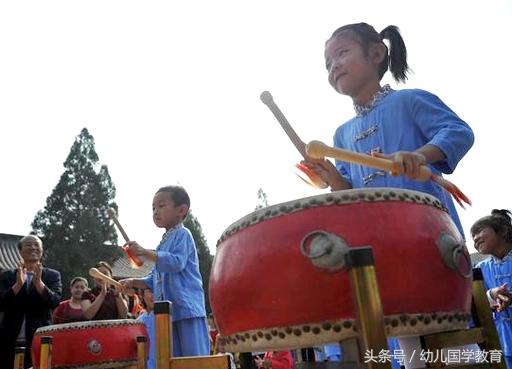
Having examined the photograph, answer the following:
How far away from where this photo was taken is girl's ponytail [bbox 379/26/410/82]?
1.88 meters

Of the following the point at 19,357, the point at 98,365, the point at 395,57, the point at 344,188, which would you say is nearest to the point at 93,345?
the point at 98,365

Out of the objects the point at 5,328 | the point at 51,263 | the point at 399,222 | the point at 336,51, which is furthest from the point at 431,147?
the point at 51,263

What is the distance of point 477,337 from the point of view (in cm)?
112

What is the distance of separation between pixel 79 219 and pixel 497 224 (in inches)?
767

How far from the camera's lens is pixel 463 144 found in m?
1.37

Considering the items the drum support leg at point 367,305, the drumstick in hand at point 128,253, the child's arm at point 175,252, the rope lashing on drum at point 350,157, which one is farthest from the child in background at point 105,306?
the drum support leg at point 367,305

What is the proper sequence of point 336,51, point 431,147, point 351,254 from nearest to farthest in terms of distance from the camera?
point 351,254, point 431,147, point 336,51

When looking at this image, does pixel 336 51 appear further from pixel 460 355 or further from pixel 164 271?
pixel 164 271

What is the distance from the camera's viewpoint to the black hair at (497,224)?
353 cm

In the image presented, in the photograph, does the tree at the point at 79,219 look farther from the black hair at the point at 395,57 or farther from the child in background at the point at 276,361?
the black hair at the point at 395,57

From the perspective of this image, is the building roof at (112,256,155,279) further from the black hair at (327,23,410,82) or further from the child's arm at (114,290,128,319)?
the black hair at (327,23,410,82)

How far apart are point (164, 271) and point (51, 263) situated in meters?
18.5

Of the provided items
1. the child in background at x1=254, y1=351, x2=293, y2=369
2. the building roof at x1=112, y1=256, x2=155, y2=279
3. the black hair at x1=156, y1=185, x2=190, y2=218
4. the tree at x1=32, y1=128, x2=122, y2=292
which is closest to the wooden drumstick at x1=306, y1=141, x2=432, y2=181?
the black hair at x1=156, y1=185, x2=190, y2=218

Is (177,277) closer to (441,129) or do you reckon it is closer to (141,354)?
(141,354)
